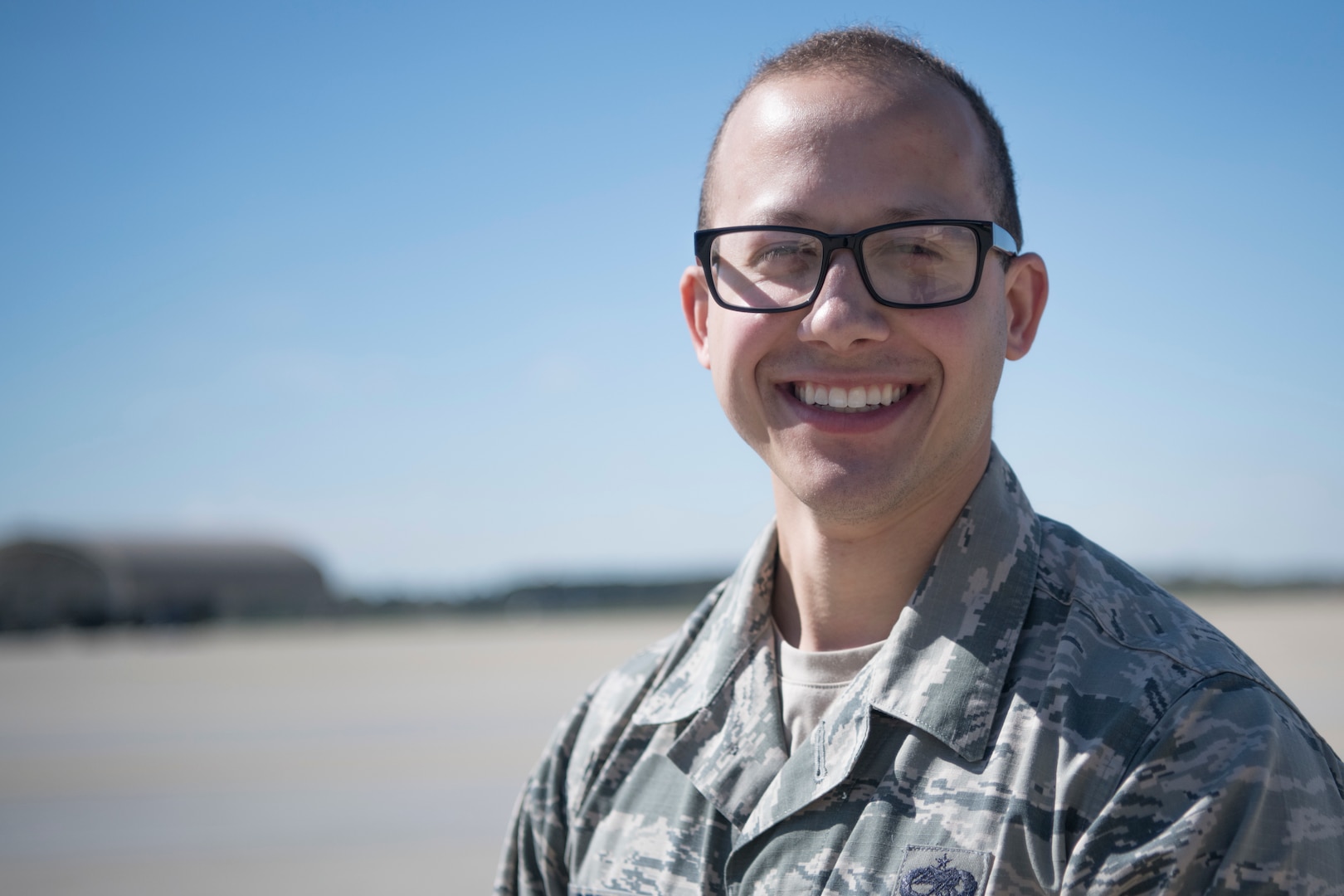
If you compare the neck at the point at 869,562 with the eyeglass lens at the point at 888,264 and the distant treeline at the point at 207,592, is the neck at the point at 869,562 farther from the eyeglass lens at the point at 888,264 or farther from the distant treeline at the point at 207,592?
the distant treeline at the point at 207,592

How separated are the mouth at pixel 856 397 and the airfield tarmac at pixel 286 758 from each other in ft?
19.6

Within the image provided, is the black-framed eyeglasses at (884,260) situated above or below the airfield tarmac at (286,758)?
above

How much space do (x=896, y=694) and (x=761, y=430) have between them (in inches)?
24.2

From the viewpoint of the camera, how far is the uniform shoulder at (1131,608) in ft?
6.25

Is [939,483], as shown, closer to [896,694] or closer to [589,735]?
[896,694]

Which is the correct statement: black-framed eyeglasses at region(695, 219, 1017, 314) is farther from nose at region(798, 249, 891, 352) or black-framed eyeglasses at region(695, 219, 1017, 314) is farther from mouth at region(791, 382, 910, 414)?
mouth at region(791, 382, 910, 414)

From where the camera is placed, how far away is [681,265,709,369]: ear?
2674mm

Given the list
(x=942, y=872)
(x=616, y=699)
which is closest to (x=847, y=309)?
(x=942, y=872)

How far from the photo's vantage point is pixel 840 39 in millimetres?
2381

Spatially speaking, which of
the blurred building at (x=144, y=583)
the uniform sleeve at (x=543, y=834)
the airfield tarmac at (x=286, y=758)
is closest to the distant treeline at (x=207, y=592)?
the blurred building at (x=144, y=583)

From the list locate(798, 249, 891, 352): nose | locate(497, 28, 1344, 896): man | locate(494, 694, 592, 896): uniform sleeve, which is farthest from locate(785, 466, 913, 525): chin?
locate(494, 694, 592, 896): uniform sleeve

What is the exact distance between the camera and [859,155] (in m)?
2.18

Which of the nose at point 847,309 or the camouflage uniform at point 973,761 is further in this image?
the nose at point 847,309

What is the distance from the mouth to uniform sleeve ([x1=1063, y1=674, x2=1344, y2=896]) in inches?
30.3
